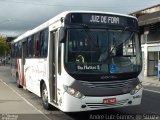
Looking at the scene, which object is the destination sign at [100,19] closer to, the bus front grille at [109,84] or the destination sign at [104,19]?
the destination sign at [104,19]

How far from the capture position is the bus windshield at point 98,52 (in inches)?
408

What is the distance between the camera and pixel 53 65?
1177 centimetres

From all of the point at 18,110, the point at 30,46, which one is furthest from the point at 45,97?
the point at 30,46

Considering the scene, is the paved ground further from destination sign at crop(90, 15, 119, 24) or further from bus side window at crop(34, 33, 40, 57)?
destination sign at crop(90, 15, 119, 24)

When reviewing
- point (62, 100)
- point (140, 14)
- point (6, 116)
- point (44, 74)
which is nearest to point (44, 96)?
point (44, 74)

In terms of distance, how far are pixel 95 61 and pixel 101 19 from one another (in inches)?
48.0

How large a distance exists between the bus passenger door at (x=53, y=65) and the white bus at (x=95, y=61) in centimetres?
3

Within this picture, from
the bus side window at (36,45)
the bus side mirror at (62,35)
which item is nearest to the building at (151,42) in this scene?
the bus side window at (36,45)

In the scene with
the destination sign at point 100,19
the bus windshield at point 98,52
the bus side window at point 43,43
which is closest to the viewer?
the bus windshield at point 98,52

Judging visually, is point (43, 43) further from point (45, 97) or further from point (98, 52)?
point (98, 52)

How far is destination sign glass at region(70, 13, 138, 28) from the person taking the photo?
34.9 feet

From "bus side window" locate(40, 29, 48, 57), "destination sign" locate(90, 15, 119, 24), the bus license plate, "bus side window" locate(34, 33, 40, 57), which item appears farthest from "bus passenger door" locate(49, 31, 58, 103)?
"bus side window" locate(34, 33, 40, 57)

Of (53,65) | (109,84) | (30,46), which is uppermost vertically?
(30,46)

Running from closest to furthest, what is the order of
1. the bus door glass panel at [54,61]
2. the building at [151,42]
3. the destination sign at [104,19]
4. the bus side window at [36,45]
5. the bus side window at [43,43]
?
the destination sign at [104,19], the bus door glass panel at [54,61], the bus side window at [43,43], the bus side window at [36,45], the building at [151,42]
